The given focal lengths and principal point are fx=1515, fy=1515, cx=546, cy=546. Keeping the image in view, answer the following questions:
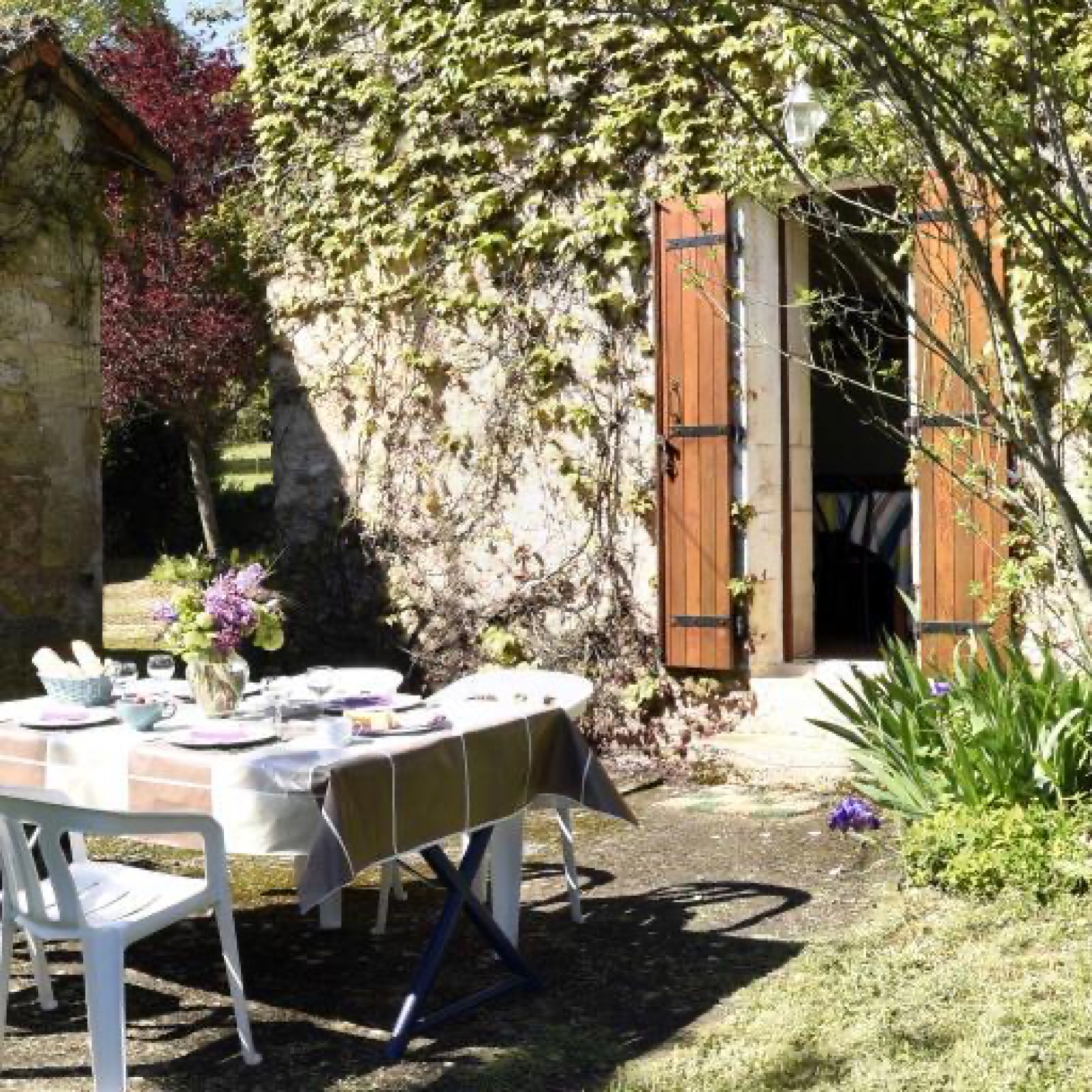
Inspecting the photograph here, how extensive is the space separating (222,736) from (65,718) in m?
0.55

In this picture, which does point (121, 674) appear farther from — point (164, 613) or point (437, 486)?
point (437, 486)

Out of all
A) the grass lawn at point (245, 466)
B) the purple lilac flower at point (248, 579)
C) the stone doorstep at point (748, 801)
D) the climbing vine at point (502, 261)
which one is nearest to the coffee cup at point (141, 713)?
the purple lilac flower at point (248, 579)

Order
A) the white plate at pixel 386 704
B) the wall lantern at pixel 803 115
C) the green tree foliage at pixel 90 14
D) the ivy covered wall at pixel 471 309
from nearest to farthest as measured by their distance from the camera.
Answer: the white plate at pixel 386 704 → the wall lantern at pixel 803 115 → the ivy covered wall at pixel 471 309 → the green tree foliage at pixel 90 14

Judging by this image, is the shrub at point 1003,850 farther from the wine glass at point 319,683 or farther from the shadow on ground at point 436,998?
the wine glass at point 319,683

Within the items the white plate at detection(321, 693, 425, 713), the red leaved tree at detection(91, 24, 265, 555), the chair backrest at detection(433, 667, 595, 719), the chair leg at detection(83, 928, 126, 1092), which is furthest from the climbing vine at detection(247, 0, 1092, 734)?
the red leaved tree at detection(91, 24, 265, 555)

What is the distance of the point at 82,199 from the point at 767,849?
4.56m

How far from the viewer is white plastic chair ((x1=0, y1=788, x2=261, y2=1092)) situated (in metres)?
3.21

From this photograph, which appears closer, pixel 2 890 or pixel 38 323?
pixel 2 890

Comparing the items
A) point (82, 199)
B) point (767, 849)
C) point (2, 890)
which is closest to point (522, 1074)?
point (2, 890)

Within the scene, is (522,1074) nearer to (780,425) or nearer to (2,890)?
(2,890)

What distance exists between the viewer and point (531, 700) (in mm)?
4371

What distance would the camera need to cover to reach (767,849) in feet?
17.9

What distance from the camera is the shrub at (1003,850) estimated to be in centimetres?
443

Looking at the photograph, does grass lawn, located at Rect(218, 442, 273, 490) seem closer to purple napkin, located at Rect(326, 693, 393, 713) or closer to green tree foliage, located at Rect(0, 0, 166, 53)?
green tree foliage, located at Rect(0, 0, 166, 53)
